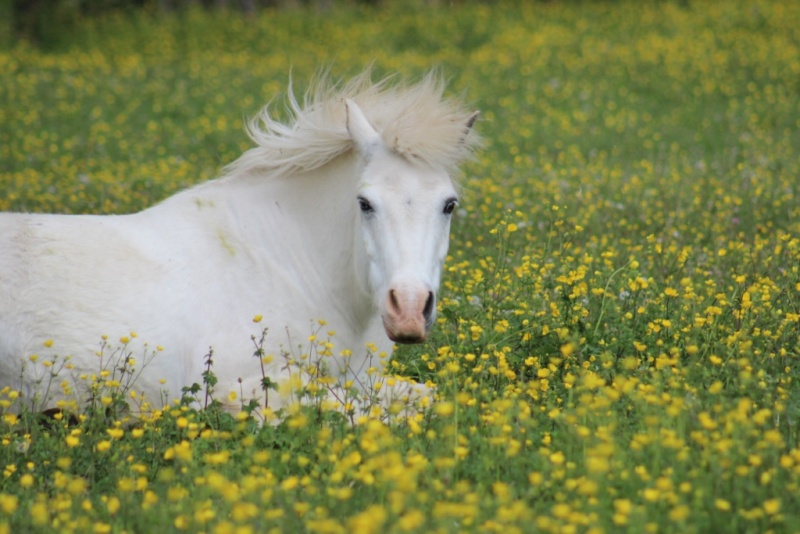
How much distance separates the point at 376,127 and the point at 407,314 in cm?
116

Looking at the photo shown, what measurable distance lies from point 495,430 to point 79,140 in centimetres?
998

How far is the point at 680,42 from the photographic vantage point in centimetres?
1788

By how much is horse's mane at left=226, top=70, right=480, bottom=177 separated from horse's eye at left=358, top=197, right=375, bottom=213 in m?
0.29

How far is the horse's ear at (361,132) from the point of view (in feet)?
15.5

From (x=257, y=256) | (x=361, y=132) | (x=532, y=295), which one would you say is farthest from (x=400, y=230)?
(x=532, y=295)

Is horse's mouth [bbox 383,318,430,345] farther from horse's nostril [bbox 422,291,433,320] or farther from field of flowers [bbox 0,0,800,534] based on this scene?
field of flowers [bbox 0,0,800,534]

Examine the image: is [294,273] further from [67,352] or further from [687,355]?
[687,355]

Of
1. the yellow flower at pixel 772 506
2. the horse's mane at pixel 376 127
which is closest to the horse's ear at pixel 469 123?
the horse's mane at pixel 376 127

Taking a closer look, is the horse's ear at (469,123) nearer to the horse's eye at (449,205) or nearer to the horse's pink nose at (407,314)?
the horse's eye at (449,205)

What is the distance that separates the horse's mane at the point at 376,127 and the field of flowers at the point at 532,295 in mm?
810

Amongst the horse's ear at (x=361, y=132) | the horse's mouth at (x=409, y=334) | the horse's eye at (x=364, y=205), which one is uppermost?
the horse's ear at (x=361, y=132)

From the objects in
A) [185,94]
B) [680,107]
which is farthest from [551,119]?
[185,94]

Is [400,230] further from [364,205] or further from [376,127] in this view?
[376,127]

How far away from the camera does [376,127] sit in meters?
4.87
